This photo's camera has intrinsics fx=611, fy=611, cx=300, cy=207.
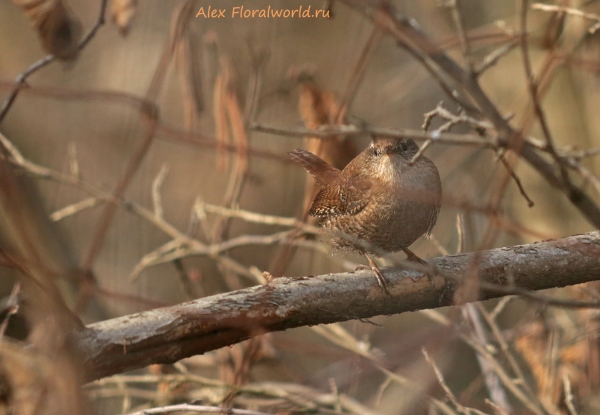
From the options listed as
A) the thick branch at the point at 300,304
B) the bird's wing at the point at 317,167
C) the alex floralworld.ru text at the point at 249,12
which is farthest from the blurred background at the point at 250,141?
the thick branch at the point at 300,304

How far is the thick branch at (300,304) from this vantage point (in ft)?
5.73

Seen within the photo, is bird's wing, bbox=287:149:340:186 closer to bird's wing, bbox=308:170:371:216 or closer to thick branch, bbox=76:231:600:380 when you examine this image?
bird's wing, bbox=308:170:371:216

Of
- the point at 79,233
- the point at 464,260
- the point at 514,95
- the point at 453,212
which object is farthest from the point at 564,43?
the point at 79,233

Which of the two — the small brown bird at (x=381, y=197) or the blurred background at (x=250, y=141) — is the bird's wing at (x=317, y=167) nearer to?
the small brown bird at (x=381, y=197)

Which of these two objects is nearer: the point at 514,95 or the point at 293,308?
the point at 293,308

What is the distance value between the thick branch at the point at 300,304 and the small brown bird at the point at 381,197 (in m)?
0.33

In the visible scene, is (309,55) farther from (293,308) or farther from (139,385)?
(293,308)

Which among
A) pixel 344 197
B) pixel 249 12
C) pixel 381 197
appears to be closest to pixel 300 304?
pixel 381 197

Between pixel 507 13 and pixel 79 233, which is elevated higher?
pixel 507 13

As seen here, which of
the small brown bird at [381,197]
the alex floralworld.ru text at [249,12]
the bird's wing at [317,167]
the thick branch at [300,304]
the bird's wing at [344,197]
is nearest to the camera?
the thick branch at [300,304]

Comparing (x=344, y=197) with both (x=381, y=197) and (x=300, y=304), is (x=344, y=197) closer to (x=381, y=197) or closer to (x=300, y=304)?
(x=381, y=197)

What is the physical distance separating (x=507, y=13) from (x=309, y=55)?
1933 millimetres

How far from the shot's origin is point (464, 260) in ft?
8.02

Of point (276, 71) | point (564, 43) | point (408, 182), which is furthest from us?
point (276, 71)
